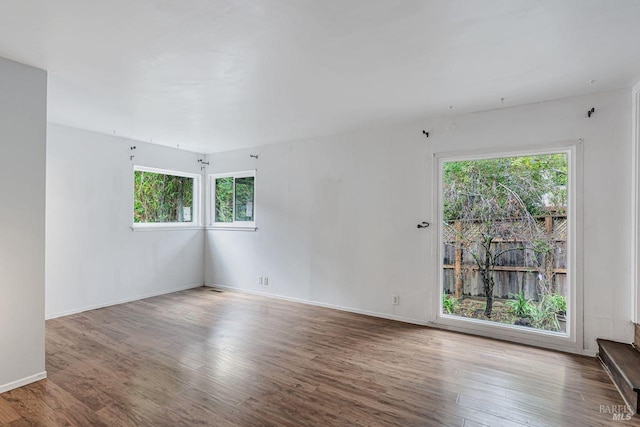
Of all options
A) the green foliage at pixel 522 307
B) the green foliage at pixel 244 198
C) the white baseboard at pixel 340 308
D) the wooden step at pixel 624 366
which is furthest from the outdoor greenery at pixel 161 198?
the wooden step at pixel 624 366

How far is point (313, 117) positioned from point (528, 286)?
Result: 3019 mm

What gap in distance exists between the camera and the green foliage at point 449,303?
3.79 m

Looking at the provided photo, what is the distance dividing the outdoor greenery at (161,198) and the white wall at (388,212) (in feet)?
2.13

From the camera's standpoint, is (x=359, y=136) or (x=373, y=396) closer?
(x=373, y=396)

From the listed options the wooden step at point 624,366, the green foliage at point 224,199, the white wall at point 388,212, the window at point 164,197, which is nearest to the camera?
the wooden step at point 624,366

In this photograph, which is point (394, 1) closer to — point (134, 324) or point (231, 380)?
point (231, 380)

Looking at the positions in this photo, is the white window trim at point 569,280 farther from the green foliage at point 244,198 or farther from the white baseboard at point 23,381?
the white baseboard at point 23,381

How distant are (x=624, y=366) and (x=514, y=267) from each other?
122cm

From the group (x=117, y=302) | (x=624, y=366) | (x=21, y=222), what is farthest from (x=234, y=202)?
(x=624, y=366)

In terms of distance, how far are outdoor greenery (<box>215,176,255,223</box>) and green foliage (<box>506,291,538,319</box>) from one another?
3.95 metres

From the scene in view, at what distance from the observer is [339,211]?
4.54 meters

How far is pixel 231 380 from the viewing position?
2535 millimetres

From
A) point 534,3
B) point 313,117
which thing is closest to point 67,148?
point 313,117

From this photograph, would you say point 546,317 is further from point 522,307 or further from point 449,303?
point 449,303
